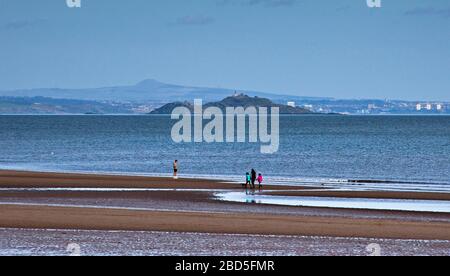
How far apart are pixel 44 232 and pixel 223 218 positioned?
6723mm

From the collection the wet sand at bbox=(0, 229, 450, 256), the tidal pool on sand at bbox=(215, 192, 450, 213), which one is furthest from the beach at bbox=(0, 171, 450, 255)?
the tidal pool on sand at bbox=(215, 192, 450, 213)

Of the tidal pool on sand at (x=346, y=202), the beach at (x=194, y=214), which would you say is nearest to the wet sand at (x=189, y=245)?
the beach at (x=194, y=214)

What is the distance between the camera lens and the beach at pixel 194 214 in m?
26.2

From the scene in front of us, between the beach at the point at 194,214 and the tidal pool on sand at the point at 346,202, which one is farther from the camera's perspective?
the tidal pool on sand at the point at 346,202

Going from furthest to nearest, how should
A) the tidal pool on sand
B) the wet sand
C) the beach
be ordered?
the tidal pool on sand, the beach, the wet sand

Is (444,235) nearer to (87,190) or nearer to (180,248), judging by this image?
(180,248)

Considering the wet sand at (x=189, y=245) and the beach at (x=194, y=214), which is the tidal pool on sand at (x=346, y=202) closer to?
the beach at (x=194, y=214)

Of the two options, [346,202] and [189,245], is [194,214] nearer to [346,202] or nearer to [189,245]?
[189,245]

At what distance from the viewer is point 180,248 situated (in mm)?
22172

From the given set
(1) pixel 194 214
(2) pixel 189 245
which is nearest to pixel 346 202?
(1) pixel 194 214

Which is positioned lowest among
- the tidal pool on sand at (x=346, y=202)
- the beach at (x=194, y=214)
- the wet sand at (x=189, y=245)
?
the tidal pool on sand at (x=346, y=202)

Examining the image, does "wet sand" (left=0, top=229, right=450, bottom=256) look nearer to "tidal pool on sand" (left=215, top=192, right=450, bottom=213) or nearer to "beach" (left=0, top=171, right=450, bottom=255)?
"beach" (left=0, top=171, right=450, bottom=255)

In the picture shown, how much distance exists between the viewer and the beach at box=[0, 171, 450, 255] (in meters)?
26.2

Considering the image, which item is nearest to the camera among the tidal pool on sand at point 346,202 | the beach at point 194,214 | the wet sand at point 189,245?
the wet sand at point 189,245
